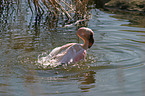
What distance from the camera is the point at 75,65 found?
18.6 feet

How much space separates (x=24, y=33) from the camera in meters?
8.34

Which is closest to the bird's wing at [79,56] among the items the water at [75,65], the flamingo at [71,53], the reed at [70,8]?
the flamingo at [71,53]

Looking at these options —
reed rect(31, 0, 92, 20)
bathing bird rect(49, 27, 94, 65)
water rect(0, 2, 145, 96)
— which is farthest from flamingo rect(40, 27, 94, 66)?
reed rect(31, 0, 92, 20)

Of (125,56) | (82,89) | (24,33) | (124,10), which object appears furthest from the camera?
(124,10)

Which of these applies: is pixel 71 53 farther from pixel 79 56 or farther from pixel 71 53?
pixel 79 56

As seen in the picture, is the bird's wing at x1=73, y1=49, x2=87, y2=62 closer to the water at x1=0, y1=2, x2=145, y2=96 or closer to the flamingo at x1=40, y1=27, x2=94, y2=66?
the flamingo at x1=40, y1=27, x2=94, y2=66

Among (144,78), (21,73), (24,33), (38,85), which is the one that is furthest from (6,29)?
(144,78)

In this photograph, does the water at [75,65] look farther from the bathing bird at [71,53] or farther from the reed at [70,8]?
the reed at [70,8]

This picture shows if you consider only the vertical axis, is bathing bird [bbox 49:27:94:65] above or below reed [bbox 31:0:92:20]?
below

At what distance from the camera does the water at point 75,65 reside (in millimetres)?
4625

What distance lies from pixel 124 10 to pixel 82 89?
8154mm

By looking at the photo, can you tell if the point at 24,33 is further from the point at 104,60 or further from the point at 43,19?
the point at 104,60

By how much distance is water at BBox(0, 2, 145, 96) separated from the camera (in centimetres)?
462

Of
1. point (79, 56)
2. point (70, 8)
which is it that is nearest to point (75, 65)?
point (79, 56)
